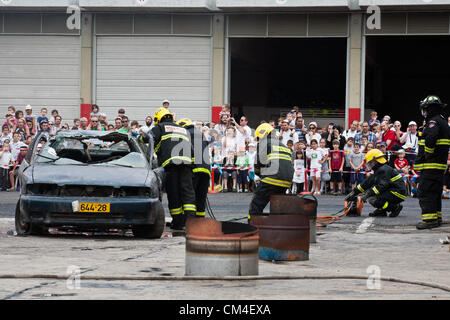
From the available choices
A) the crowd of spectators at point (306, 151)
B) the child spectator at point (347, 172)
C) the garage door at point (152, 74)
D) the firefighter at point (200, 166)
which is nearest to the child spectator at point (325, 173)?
the crowd of spectators at point (306, 151)

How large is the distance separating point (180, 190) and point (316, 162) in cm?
1103

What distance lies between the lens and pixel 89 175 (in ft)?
37.0

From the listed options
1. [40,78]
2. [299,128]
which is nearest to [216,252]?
[299,128]

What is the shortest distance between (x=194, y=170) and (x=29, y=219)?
2801 mm

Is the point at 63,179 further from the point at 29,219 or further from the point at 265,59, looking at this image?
the point at 265,59

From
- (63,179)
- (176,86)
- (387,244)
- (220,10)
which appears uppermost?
(220,10)

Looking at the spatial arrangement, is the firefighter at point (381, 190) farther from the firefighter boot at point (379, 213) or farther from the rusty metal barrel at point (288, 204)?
the rusty metal barrel at point (288, 204)

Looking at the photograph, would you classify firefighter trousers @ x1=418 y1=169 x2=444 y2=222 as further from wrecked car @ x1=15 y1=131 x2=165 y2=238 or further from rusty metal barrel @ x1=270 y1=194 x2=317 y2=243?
wrecked car @ x1=15 y1=131 x2=165 y2=238

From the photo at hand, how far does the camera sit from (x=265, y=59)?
38.2 metres

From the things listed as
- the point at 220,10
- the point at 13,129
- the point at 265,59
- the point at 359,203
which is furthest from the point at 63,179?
the point at 265,59

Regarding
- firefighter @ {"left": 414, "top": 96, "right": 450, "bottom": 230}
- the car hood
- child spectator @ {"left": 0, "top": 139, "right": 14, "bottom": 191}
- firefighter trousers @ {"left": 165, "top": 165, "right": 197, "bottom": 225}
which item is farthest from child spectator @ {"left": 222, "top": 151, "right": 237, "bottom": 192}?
the car hood

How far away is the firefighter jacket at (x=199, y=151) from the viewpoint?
494 inches

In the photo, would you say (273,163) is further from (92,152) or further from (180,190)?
(92,152)

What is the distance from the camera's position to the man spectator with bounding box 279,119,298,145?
23.3m
